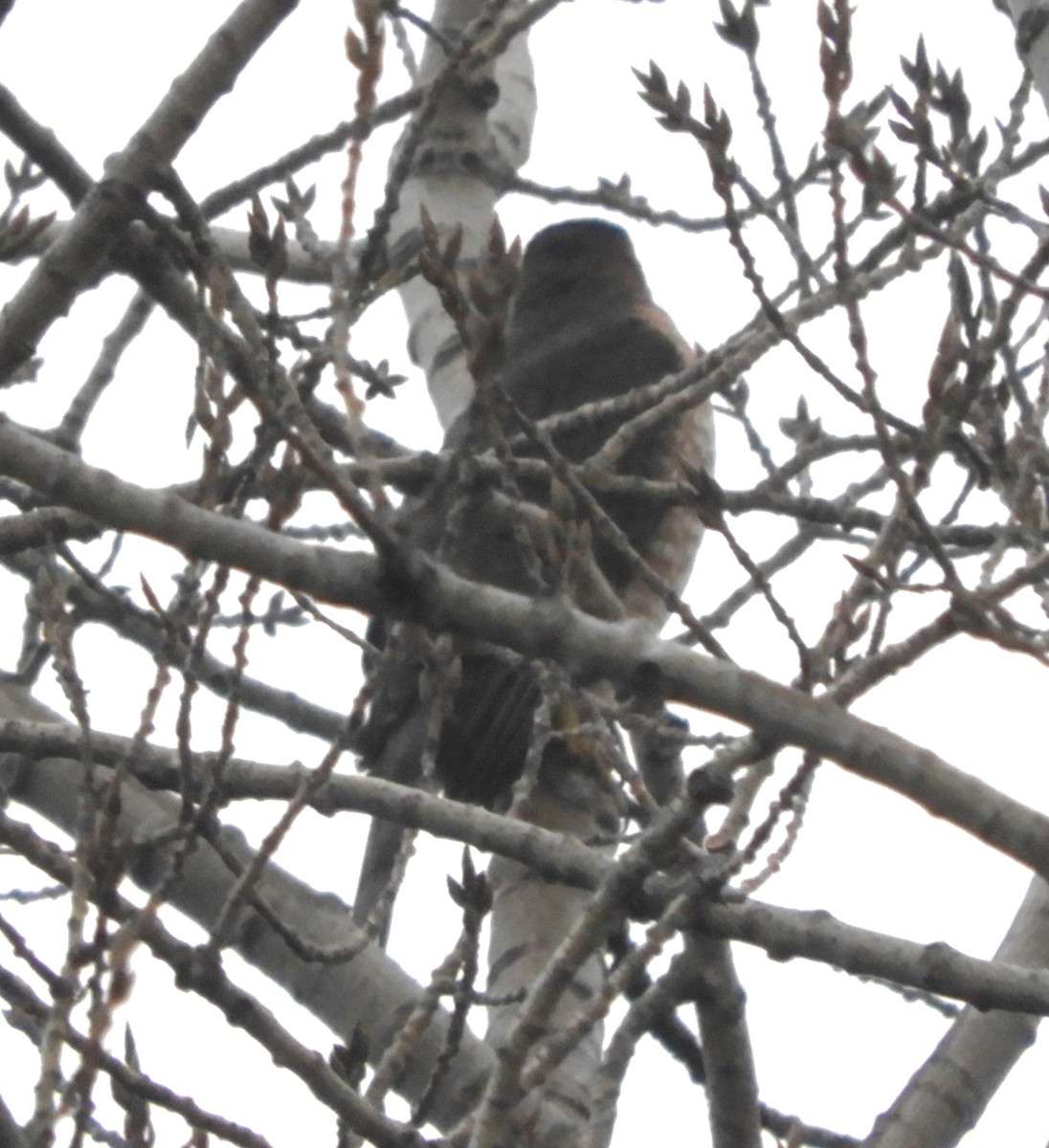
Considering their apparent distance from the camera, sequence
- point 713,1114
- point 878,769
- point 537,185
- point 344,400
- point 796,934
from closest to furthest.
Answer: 1. point 878,769
2. point 344,400
3. point 796,934
4. point 713,1114
5. point 537,185

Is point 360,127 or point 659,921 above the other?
point 360,127

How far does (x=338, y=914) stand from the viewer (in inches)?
126

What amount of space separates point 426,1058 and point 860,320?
4.98ft

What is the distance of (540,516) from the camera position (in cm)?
240

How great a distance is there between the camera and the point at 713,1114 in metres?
2.74

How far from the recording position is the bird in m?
2.07

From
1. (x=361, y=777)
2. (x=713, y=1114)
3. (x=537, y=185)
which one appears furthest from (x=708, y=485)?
(x=537, y=185)

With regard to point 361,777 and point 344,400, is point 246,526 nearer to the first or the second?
point 344,400

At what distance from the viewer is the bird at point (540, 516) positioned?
207 cm

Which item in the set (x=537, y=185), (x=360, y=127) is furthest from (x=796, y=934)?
(x=537, y=185)

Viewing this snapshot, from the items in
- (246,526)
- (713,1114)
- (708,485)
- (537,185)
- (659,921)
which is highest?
(537,185)

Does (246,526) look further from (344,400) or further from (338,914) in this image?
(338,914)

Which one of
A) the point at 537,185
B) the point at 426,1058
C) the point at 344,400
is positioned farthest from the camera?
the point at 537,185

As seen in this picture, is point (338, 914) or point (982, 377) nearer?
point (982, 377)
